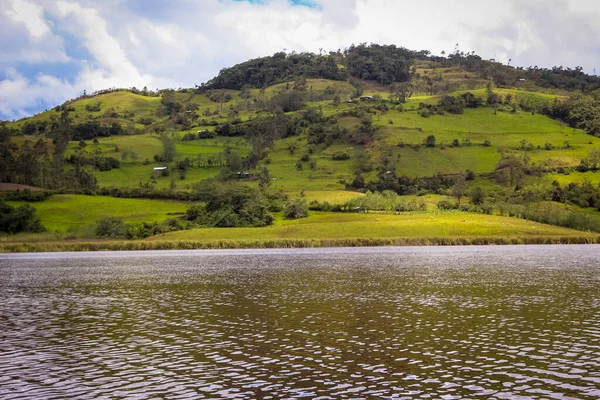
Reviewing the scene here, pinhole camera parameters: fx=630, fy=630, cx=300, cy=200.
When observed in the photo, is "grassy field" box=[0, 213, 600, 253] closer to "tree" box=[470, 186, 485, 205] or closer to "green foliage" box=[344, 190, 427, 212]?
"green foliage" box=[344, 190, 427, 212]

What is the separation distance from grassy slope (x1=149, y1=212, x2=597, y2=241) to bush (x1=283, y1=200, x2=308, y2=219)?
29.4ft

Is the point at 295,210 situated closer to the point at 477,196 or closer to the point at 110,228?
the point at 110,228

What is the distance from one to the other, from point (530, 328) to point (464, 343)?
20.1 ft

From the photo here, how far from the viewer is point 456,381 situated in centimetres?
2441

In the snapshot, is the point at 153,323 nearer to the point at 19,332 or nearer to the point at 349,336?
the point at 19,332

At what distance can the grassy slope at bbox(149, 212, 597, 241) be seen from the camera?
5285 inches

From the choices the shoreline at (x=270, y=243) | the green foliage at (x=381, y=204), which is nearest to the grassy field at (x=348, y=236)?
Result: the shoreline at (x=270, y=243)

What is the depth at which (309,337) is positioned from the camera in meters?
34.2

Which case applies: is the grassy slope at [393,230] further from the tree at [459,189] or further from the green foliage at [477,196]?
the tree at [459,189]

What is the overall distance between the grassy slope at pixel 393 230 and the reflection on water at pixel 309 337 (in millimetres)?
65137

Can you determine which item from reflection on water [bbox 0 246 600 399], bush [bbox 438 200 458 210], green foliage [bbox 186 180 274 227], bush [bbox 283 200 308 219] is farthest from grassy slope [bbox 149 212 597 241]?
reflection on water [bbox 0 246 600 399]

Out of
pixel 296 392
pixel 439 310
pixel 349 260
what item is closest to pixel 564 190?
pixel 349 260

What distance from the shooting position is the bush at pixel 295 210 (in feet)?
528

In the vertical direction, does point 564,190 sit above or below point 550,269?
above
